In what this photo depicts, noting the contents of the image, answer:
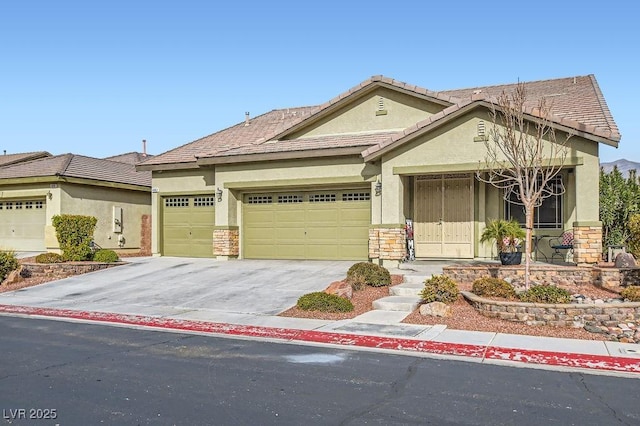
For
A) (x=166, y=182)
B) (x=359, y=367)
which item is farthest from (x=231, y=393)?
(x=166, y=182)

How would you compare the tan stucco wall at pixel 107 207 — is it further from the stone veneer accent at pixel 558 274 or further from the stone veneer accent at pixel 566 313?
the stone veneer accent at pixel 566 313

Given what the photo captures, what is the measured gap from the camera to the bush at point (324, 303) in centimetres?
1193

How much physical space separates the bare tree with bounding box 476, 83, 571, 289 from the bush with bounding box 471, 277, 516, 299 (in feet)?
1.64

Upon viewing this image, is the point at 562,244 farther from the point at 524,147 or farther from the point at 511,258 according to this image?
the point at 524,147

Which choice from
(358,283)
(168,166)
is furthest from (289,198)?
(358,283)

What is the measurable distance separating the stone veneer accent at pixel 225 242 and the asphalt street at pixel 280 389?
36.0 ft

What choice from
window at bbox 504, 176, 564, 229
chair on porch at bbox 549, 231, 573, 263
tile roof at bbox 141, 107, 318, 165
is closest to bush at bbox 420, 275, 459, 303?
chair on porch at bbox 549, 231, 573, 263

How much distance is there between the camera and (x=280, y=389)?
21.2ft

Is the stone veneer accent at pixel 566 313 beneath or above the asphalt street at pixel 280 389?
above

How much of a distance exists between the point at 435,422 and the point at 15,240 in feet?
76.5

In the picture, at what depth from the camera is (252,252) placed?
20.4 m

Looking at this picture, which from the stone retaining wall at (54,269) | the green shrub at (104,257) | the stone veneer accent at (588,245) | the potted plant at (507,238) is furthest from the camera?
the green shrub at (104,257)

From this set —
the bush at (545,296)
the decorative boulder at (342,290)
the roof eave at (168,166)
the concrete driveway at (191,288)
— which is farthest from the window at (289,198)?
the bush at (545,296)

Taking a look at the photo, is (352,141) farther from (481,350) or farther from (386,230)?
(481,350)
